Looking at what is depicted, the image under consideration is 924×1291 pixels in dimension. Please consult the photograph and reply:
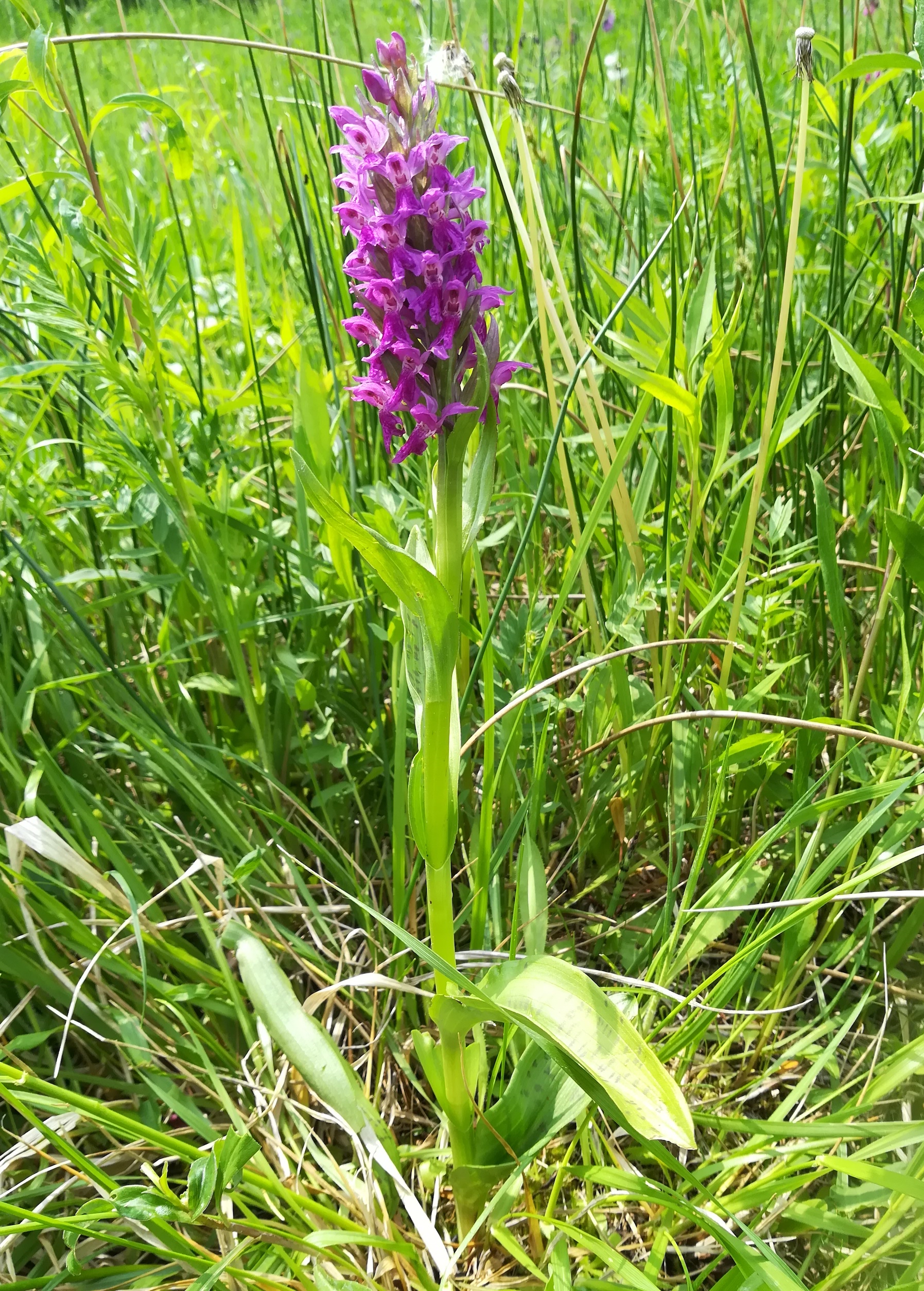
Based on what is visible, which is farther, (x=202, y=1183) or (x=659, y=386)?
(x=659, y=386)

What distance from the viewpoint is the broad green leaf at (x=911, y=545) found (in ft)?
2.57

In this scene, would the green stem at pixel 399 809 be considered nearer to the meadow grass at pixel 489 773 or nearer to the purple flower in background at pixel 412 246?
the meadow grass at pixel 489 773

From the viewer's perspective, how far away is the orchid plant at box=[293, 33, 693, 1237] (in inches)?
27.6

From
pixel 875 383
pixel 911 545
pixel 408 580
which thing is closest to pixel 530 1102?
pixel 408 580

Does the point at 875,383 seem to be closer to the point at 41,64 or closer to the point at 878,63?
the point at 878,63

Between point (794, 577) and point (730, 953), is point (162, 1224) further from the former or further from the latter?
point (794, 577)

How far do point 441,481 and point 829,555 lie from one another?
0.44 metres

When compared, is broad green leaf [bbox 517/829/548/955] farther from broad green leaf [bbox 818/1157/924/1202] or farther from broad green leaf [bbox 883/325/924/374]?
broad green leaf [bbox 883/325/924/374]

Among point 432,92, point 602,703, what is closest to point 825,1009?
point 602,703

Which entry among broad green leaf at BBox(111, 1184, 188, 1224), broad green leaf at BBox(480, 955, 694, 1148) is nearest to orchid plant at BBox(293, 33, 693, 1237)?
broad green leaf at BBox(480, 955, 694, 1148)

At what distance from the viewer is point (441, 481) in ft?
2.61

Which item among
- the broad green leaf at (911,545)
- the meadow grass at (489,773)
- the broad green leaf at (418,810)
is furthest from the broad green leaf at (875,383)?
the broad green leaf at (418,810)

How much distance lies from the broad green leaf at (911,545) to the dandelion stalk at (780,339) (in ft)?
0.55

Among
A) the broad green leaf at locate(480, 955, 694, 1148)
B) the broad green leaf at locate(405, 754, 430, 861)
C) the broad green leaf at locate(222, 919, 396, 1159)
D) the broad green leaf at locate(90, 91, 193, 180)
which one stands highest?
the broad green leaf at locate(90, 91, 193, 180)
